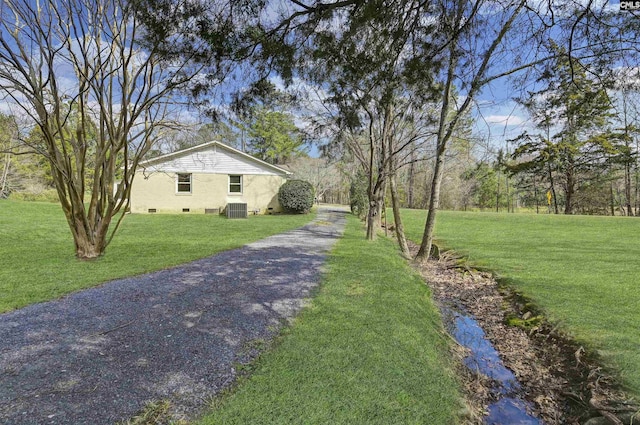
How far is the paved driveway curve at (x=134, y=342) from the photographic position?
210cm

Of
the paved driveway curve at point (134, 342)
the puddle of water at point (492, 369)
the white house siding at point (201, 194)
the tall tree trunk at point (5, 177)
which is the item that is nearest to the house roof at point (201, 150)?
the white house siding at point (201, 194)

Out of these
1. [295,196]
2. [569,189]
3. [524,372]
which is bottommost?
[524,372]

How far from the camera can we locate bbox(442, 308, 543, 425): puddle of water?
2.88 metres

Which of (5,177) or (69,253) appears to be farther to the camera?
(5,177)

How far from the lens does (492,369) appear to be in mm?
3695

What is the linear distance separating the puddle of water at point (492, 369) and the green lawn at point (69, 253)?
5073 mm

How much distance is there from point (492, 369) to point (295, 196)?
1594 centimetres

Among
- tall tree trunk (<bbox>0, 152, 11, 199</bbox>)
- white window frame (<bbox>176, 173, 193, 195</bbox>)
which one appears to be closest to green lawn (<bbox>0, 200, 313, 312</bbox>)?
white window frame (<bbox>176, 173, 193, 195</bbox>)

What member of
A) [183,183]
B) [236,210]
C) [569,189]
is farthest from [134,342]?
[569,189]

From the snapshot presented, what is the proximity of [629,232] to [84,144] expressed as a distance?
19.1 m

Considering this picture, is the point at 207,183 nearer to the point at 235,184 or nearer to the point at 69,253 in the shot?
the point at 235,184

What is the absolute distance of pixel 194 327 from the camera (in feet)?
10.9

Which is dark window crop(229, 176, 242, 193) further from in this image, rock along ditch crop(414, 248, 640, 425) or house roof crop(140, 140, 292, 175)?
rock along ditch crop(414, 248, 640, 425)

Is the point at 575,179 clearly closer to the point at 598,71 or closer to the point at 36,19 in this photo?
the point at 598,71
